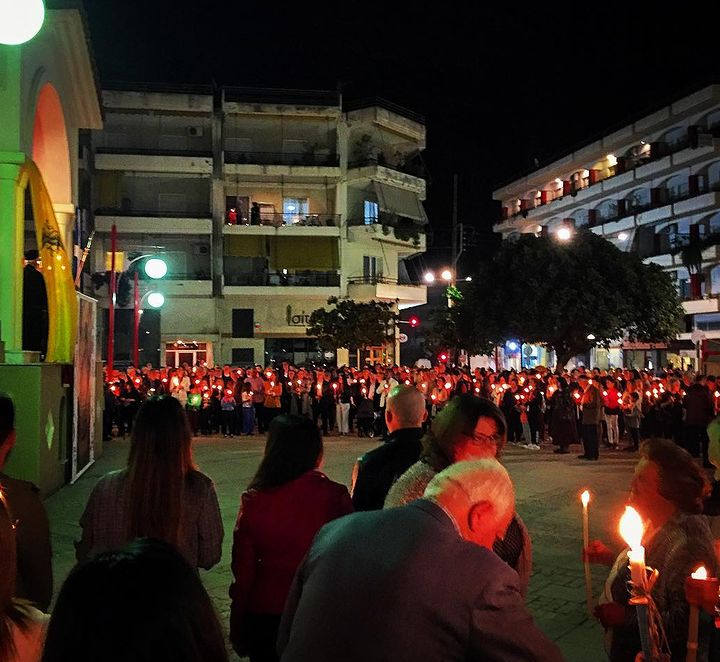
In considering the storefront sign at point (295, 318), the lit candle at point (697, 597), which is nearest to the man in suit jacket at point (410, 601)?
the lit candle at point (697, 597)

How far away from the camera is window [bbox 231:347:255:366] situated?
43.7m

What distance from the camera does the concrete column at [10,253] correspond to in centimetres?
1052

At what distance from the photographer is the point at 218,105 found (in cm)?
4347

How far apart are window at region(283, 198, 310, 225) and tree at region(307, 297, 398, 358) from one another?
717 cm

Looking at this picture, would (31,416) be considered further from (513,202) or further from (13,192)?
(513,202)

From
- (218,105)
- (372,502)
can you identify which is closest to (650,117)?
(218,105)

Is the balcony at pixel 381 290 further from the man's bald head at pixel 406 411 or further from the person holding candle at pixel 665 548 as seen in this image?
the person holding candle at pixel 665 548

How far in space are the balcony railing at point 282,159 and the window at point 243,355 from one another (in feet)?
33.5

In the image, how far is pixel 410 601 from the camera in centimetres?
199

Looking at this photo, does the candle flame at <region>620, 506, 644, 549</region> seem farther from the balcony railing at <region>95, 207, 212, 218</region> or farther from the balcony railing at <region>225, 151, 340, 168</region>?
the balcony railing at <region>225, 151, 340, 168</region>

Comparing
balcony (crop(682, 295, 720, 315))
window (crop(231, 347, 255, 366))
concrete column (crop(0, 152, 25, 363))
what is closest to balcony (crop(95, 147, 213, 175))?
window (crop(231, 347, 255, 366))

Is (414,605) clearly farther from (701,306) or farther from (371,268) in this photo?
(701,306)

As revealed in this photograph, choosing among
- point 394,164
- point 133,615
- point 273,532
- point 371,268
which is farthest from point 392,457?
point 394,164

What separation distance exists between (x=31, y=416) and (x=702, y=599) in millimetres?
9583
